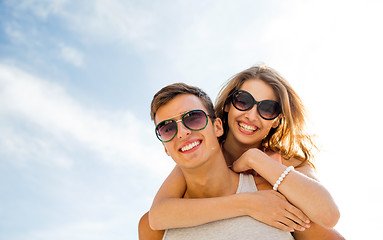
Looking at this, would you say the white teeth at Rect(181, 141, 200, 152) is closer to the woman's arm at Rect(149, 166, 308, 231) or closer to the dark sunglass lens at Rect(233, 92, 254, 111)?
the woman's arm at Rect(149, 166, 308, 231)

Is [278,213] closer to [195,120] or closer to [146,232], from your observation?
A: [195,120]

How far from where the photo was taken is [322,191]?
3.44 meters

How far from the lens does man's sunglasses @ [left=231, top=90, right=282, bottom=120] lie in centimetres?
494

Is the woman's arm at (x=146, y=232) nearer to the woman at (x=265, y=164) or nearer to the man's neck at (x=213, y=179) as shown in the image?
the woman at (x=265, y=164)

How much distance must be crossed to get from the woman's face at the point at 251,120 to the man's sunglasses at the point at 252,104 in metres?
0.05

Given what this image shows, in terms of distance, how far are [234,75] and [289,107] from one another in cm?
94

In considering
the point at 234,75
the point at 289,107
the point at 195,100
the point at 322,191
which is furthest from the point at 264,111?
the point at 322,191

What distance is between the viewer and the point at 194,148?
3.83 m

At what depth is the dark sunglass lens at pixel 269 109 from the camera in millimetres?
4953

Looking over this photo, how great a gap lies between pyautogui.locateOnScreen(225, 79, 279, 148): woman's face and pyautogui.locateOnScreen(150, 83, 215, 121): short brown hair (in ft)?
2.67

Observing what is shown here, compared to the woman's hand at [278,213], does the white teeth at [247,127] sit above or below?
above

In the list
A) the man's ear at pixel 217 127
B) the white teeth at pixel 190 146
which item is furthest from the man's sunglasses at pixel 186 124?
the man's ear at pixel 217 127

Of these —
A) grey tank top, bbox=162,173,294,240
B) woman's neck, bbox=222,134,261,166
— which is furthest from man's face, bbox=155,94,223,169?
woman's neck, bbox=222,134,261,166

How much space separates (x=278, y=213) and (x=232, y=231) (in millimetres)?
460
